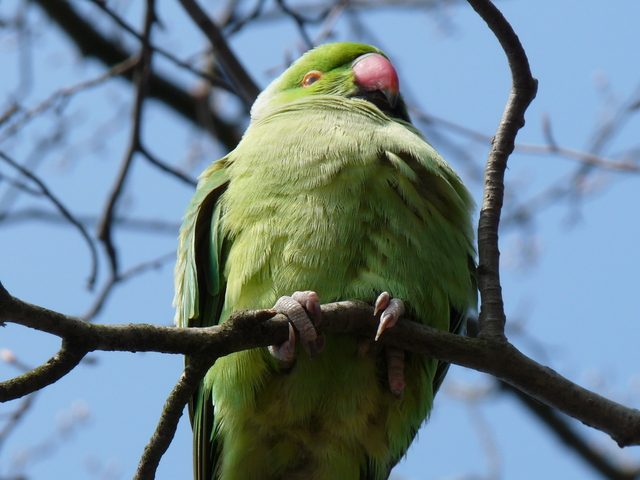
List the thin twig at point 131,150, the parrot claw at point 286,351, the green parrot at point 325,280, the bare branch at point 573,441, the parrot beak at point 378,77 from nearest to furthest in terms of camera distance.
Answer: the parrot claw at point 286,351 → the green parrot at point 325,280 → the parrot beak at point 378,77 → the thin twig at point 131,150 → the bare branch at point 573,441

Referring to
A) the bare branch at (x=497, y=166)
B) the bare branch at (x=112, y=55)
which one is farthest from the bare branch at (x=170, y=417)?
the bare branch at (x=112, y=55)

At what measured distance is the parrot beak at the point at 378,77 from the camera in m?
3.36

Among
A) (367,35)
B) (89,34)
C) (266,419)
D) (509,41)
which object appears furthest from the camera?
(89,34)

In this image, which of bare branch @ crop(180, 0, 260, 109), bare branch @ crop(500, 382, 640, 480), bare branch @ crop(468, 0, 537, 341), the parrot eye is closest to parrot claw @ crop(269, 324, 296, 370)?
bare branch @ crop(468, 0, 537, 341)

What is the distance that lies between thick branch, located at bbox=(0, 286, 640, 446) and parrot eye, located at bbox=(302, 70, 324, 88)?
183 cm

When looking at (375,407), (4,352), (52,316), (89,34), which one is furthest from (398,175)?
(89,34)

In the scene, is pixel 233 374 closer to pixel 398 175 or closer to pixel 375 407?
pixel 375 407

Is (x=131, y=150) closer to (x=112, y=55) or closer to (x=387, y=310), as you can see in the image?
(x=112, y=55)

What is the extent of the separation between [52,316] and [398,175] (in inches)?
58.6

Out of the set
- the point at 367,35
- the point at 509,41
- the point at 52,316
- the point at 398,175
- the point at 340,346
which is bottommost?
the point at 52,316

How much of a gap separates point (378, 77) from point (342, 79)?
21 centimetres

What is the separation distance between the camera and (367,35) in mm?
5004

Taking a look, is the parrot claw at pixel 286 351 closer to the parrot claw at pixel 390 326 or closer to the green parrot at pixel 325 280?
the green parrot at pixel 325 280

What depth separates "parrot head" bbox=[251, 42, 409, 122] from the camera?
338 cm
